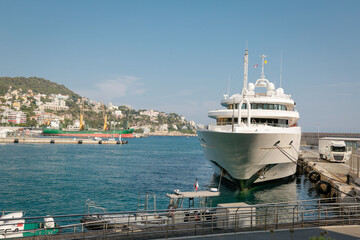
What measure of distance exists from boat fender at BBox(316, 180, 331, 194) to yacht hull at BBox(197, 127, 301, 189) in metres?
3.13

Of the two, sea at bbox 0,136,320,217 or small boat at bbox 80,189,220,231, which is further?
sea at bbox 0,136,320,217

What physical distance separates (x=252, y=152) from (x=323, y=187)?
29.2 feet

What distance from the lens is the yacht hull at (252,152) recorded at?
22172 millimetres

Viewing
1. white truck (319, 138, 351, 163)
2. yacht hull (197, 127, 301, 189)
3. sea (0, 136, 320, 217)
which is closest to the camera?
yacht hull (197, 127, 301, 189)

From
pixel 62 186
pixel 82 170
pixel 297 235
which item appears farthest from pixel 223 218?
pixel 82 170

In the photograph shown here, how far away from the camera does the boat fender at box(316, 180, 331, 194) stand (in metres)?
25.6

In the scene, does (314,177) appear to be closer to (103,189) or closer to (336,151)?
(336,151)

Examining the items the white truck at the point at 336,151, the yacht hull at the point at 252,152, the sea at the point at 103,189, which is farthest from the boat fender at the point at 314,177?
the white truck at the point at 336,151

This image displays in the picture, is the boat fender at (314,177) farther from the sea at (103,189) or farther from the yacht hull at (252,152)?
the yacht hull at (252,152)

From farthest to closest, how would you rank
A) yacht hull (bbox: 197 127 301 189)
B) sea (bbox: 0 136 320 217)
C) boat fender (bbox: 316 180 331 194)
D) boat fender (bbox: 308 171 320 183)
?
boat fender (bbox: 308 171 320 183) < boat fender (bbox: 316 180 331 194) < sea (bbox: 0 136 320 217) < yacht hull (bbox: 197 127 301 189)

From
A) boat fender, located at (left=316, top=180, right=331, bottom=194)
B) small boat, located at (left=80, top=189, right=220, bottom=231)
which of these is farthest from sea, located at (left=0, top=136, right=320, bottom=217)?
small boat, located at (left=80, top=189, right=220, bottom=231)

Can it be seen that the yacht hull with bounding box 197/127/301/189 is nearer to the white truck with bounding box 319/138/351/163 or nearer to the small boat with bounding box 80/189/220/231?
the small boat with bounding box 80/189/220/231

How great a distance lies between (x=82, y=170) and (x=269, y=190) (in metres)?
30.7

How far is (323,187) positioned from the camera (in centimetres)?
2625
